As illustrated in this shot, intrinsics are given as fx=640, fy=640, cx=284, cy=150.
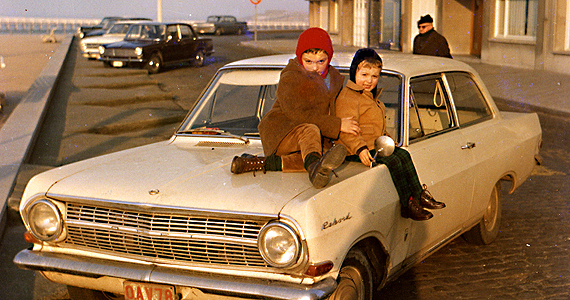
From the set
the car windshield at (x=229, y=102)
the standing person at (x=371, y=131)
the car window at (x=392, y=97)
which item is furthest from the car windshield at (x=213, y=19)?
the standing person at (x=371, y=131)

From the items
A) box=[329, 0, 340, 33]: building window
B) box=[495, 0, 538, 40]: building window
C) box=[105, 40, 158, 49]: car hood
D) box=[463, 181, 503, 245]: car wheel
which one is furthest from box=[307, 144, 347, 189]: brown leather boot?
box=[329, 0, 340, 33]: building window

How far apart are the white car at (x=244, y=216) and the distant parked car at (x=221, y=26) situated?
52.7 meters

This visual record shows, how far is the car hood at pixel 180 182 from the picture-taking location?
337 cm

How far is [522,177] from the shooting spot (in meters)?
5.75

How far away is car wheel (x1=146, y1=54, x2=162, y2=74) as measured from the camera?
21422 millimetres

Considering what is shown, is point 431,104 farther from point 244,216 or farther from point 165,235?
point 165,235

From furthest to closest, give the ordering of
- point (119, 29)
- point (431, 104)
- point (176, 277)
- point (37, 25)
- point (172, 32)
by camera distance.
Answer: point (37, 25) → point (119, 29) → point (172, 32) → point (431, 104) → point (176, 277)

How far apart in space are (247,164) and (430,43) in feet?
18.4

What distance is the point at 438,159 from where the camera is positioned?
4.45m

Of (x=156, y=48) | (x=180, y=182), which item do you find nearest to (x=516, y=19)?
(x=156, y=48)

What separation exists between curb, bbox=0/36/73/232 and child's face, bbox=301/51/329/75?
3501mm

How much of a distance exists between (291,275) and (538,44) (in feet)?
62.2

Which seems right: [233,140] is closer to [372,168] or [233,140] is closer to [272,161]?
[272,161]

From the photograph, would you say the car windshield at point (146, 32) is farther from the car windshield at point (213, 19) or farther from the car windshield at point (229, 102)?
the car windshield at point (213, 19)
